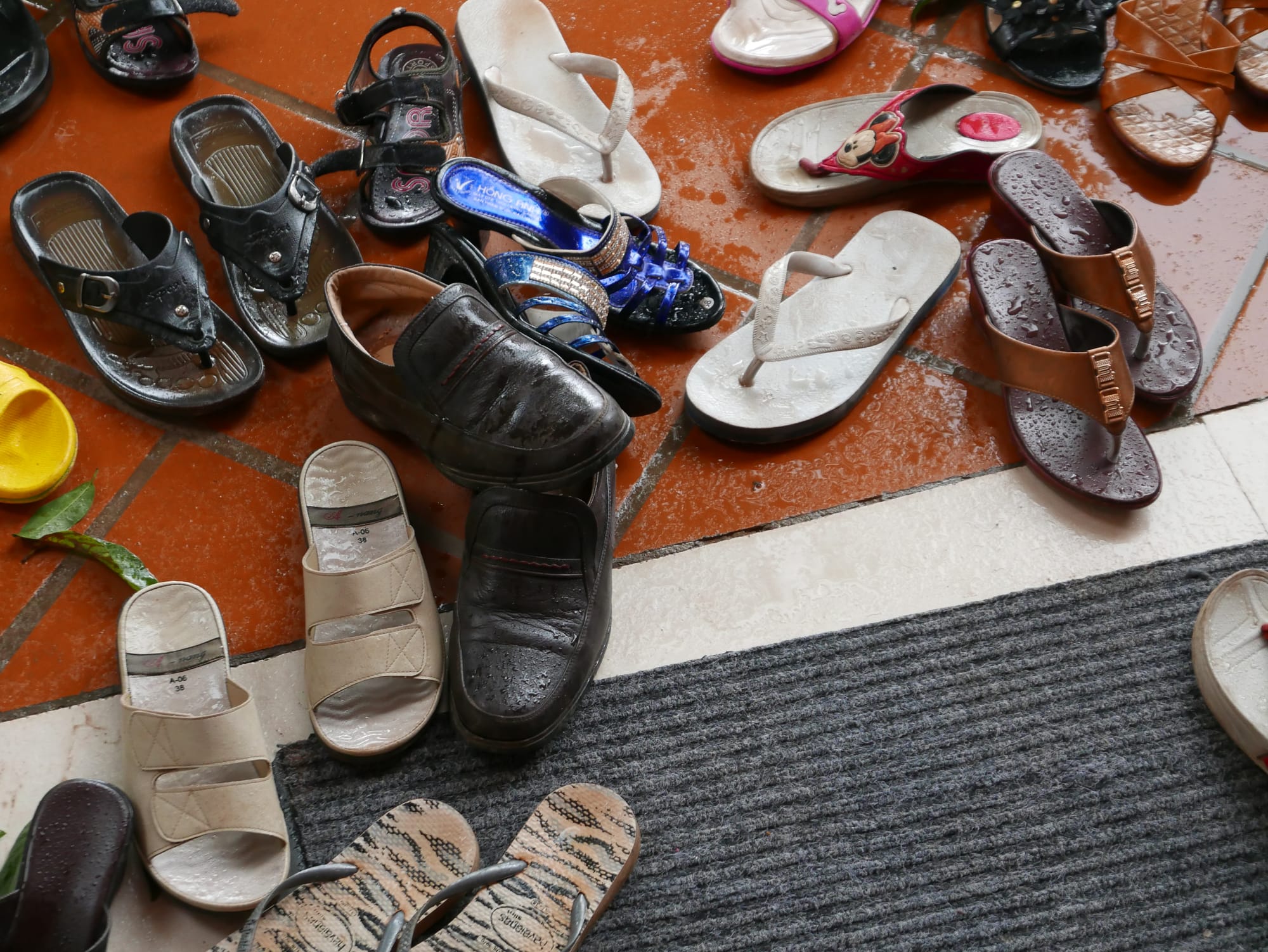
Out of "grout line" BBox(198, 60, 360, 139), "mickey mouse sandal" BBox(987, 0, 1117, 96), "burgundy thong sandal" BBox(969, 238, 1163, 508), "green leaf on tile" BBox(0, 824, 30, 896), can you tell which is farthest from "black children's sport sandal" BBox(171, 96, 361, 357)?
"mickey mouse sandal" BBox(987, 0, 1117, 96)

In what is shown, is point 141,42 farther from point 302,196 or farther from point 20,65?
point 302,196

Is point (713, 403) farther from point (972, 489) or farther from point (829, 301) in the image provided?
point (972, 489)

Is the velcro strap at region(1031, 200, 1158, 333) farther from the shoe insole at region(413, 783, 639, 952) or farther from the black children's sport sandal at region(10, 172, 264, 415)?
the black children's sport sandal at region(10, 172, 264, 415)

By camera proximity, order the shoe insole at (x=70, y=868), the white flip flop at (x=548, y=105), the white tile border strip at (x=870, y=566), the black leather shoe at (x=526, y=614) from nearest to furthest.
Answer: the shoe insole at (x=70, y=868), the black leather shoe at (x=526, y=614), the white tile border strip at (x=870, y=566), the white flip flop at (x=548, y=105)

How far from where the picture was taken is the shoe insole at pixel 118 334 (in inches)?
55.4

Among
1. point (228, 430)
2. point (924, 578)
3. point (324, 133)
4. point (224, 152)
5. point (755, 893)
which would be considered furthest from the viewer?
point (324, 133)

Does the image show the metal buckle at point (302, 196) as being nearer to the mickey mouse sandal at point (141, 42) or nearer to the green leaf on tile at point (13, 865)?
the mickey mouse sandal at point (141, 42)

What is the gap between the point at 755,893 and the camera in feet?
3.57

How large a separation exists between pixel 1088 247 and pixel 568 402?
89cm

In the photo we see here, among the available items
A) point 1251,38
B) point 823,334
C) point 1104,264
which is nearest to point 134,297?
point 823,334

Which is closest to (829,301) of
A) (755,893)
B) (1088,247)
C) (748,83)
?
(1088,247)

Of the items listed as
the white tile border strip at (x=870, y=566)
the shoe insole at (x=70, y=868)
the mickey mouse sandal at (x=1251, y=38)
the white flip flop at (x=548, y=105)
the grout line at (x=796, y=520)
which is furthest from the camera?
the mickey mouse sandal at (x=1251, y=38)

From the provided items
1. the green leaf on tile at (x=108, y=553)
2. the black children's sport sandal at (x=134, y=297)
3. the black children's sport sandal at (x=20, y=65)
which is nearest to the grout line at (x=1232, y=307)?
the black children's sport sandal at (x=134, y=297)

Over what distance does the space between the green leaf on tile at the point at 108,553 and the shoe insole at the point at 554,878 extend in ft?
2.11
